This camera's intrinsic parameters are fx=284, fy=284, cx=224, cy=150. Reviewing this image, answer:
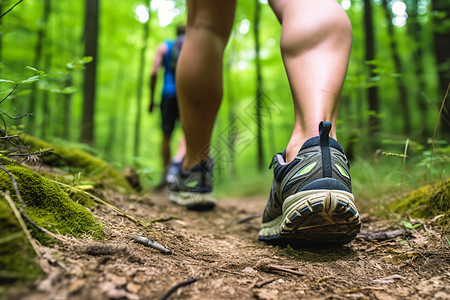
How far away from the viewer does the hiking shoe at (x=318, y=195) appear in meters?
1.00

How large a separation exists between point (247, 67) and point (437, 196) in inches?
557

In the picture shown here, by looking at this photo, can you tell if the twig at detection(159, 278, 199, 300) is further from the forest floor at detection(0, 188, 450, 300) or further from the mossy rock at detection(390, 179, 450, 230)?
the mossy rock at detection(390, 179, 450, 230)

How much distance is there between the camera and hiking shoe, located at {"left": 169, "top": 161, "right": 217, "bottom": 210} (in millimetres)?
2125

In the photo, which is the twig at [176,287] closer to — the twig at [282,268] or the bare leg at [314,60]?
the twig at [282,268]

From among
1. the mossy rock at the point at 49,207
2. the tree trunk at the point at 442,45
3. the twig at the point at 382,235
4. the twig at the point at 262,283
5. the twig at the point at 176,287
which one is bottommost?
the twig at the point at 382,235

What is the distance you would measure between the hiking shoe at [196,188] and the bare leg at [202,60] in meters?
0.43

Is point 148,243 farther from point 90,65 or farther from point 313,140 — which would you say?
point 90,65

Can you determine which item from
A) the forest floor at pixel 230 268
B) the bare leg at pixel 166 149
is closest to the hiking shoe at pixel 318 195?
the forest floor at pixel 230 268

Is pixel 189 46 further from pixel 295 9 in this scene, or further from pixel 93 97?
pixel 93 97

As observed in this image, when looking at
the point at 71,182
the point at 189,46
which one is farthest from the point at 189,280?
the point at 189,46

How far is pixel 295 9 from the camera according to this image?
128 centimetres

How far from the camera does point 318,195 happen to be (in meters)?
1.00

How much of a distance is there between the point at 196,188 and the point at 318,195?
1258mm

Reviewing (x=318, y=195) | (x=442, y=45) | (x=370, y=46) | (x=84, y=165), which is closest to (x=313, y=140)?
(x=318, y=195)
